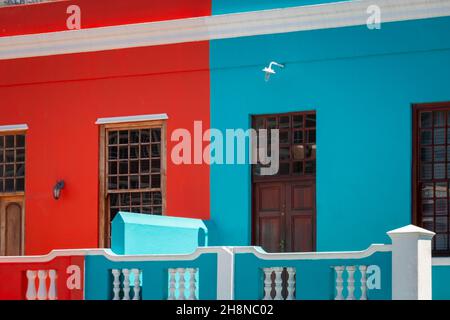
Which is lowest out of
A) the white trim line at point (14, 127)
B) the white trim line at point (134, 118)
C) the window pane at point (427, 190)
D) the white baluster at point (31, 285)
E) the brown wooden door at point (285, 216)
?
the white baluster at point (31, 285)

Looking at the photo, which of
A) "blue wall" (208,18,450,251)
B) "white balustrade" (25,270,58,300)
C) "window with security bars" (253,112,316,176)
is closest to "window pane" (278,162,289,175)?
"window with security bars" (253,112,316,176)

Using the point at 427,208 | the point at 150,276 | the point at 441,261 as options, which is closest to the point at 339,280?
the point at 441,261

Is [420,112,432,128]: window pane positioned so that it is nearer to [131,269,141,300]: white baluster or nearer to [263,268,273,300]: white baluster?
[263,268,273,300]: white baluster

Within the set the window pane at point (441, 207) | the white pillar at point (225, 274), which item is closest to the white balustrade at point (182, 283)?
the white pillar at point (225, 274)

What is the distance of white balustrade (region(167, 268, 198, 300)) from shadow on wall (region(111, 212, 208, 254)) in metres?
0.85

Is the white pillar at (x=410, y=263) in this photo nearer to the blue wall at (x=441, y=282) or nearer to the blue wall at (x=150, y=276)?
the blue wall at (x=441, y=282)

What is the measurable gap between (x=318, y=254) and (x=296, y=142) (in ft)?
10.8

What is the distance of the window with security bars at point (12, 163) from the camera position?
20.2 m

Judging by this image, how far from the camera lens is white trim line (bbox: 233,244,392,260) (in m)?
14.9

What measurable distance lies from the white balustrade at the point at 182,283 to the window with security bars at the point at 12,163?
5.14 m

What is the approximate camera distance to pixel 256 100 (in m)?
18.5

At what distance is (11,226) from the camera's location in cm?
2020
